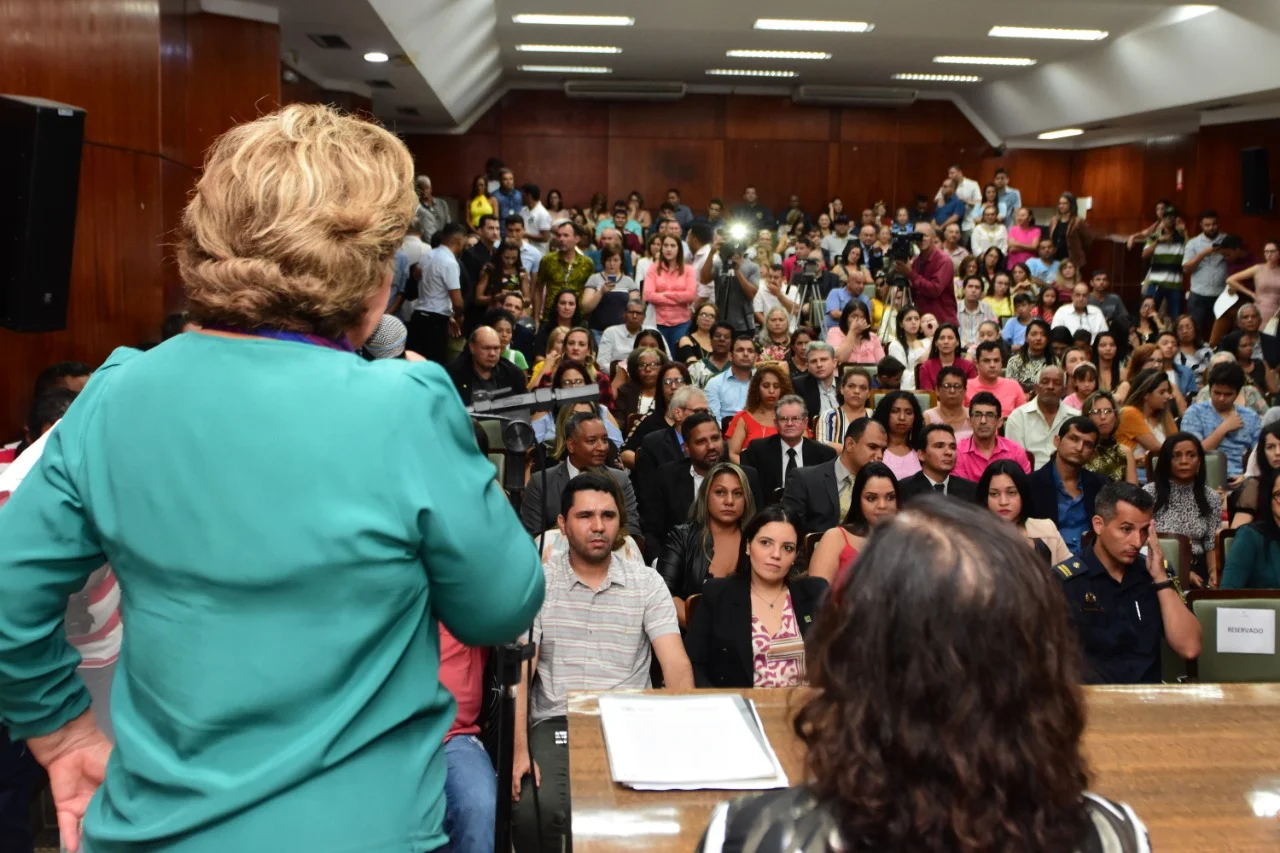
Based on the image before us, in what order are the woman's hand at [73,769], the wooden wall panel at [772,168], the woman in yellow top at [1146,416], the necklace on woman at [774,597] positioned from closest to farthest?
the woman's hand at [73,769]
the necklace on woman at [774,597]
the woman in yellow top at [1146,416]
the wooden wall panel at [772,168]

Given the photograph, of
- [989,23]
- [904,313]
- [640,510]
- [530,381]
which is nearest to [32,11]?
[640,510]

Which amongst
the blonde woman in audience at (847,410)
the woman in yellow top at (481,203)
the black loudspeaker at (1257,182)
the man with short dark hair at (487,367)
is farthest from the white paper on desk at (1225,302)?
the man with short dark hair at (487,367)

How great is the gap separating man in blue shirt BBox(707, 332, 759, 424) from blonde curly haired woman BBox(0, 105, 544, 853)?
562 cm

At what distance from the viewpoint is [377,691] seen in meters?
1.03

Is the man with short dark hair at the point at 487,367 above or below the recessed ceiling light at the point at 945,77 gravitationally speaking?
below

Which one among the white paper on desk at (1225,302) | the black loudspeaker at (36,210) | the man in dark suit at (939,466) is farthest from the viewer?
the white paper on desk at (1225,302)

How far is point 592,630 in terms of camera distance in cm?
327

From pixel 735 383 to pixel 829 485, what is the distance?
5.79ft

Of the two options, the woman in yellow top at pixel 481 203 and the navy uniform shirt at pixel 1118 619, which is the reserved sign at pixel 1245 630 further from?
the woman in yellow top at pixel 481 203

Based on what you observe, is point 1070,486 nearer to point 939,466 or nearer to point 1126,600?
point 939,466

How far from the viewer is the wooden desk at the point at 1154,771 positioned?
175 centimetres

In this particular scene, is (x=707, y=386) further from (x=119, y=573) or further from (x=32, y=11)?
(x=119, y=573)

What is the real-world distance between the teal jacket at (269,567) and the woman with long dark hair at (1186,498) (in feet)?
15.6

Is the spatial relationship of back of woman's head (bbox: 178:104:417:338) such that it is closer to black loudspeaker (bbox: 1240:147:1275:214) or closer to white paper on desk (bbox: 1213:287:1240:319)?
white paper on desk (bbox: 1213:287:1240:319)
